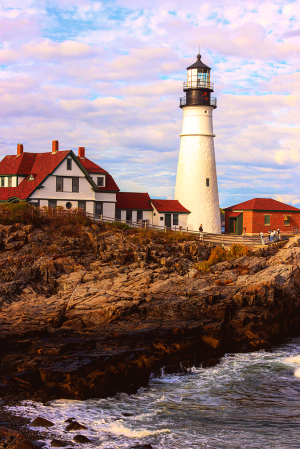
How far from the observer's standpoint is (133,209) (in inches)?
1406

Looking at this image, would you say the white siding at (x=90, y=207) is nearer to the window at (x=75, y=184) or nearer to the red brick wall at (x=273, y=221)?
the window at (x=75, y=184)

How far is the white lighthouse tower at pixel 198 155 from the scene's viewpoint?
34375 millimetres

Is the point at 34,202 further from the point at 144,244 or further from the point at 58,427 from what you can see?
the point at 58,427

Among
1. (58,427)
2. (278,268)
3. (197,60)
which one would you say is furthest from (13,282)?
(197,60)

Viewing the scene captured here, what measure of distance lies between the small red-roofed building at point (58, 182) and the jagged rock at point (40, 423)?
21.9 meters

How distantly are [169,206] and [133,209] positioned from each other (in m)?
3.05

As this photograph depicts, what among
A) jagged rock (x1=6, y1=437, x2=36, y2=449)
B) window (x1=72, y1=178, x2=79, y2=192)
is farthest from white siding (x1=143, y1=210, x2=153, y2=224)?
jagged rock (x1=6, y1=437, x2=36, y2=449)

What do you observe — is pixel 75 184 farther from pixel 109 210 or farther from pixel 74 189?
pixel 109 210

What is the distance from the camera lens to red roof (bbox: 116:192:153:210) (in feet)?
117

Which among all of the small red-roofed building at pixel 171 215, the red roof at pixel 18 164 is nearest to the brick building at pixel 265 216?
the small red-roofed building at pixel 171 215

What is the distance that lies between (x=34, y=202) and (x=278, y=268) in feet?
59.3

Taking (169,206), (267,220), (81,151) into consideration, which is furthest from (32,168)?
(267,220)

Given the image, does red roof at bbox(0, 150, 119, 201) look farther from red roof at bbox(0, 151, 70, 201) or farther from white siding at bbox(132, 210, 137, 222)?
white siding at bbox(132, 210, 137, 222)

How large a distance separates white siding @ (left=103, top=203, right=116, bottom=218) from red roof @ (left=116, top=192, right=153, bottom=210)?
2.29ft
